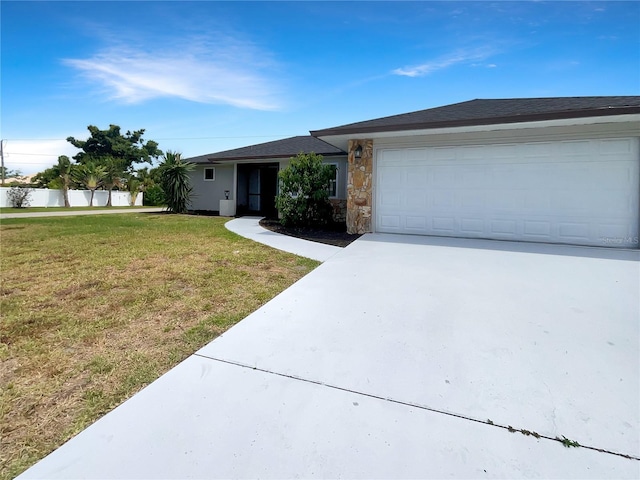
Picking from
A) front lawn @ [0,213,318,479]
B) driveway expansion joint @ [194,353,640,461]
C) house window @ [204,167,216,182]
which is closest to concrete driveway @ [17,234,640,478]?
driveway expansion joint @ [194,353,640,461]

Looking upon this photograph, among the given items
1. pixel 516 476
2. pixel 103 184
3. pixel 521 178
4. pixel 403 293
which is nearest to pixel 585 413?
pixel 516 476

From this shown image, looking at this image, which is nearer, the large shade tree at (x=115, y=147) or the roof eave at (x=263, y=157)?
the roof eave at (x=263, y=157)

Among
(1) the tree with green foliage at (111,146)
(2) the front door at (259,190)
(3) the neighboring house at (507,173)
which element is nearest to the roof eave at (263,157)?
(2) the front door at (259,190)

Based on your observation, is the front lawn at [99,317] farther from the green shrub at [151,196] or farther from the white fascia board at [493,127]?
the green shrub at [151,196]

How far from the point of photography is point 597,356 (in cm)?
252

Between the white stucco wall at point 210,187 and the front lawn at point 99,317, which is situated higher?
the white stucco wall at point 210,187

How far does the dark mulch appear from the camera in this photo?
26.0 ft

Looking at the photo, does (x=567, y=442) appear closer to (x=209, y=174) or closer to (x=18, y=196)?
(x=209, y=174)

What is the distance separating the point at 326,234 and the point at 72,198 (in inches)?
968

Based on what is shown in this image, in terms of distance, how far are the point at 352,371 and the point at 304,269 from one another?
9.93ft

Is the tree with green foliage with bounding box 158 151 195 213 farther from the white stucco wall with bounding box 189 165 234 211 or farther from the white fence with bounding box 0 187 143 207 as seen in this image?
the white fence with bounding box 0 187 143 207

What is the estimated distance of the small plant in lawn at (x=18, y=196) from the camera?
68.6 ft

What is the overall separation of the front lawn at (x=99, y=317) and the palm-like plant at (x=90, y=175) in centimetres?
2025

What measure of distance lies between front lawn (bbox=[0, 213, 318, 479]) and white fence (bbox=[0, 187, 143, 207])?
2022 cm
